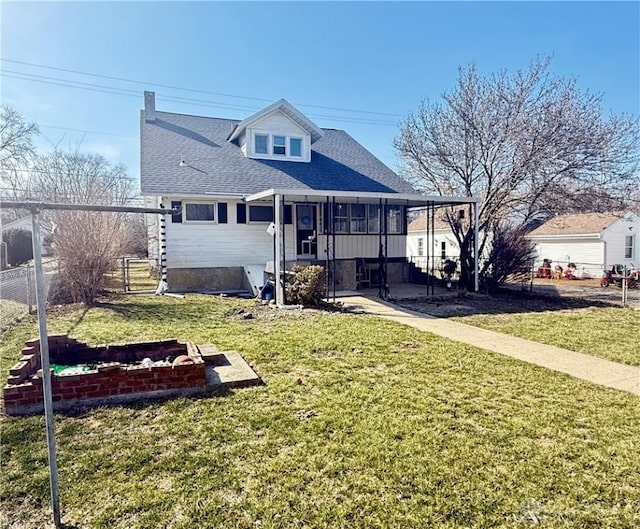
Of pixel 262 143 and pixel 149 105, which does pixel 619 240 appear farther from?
pixel 149 105

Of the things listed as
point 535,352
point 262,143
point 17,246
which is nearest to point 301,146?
point 262,143

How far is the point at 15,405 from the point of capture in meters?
3.66

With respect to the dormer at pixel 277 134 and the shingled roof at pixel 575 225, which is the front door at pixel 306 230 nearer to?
the dormer at pixel 277 134

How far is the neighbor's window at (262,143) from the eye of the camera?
1585 centimetres

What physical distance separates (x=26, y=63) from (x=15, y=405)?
2138cm

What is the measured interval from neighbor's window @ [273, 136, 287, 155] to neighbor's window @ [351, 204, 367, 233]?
3.77m

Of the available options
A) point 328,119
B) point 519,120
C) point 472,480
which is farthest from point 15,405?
point 328,119

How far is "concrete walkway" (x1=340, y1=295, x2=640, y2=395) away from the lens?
4908 millimetres

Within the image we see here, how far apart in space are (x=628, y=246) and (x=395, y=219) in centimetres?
1556

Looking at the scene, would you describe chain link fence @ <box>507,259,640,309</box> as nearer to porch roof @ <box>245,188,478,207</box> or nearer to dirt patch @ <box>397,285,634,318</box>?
dirt patch @ <box>397,285,634,318</box>

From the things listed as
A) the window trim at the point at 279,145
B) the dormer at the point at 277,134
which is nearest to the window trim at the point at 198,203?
the dormer at the point at 277,134

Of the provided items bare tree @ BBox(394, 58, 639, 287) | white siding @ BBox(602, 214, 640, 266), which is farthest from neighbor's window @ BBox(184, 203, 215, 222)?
white siding @ BBox(602, 214, 640, 266)

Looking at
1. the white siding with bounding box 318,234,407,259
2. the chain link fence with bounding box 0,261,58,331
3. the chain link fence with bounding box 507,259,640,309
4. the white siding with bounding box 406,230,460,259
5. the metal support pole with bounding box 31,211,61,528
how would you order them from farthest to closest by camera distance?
1. the white siding with bounding box 406,230,460,259
2. the white siding with bounding box 318,234,407,259
3. the chain link fence with bounding box 507,259,640,309
4. the chain link fence with bounding box 0,261,58,331
5. the metal support pole with bounding box 31,211,61,528

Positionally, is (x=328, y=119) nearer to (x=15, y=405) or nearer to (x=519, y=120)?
(x=519, y=120)
